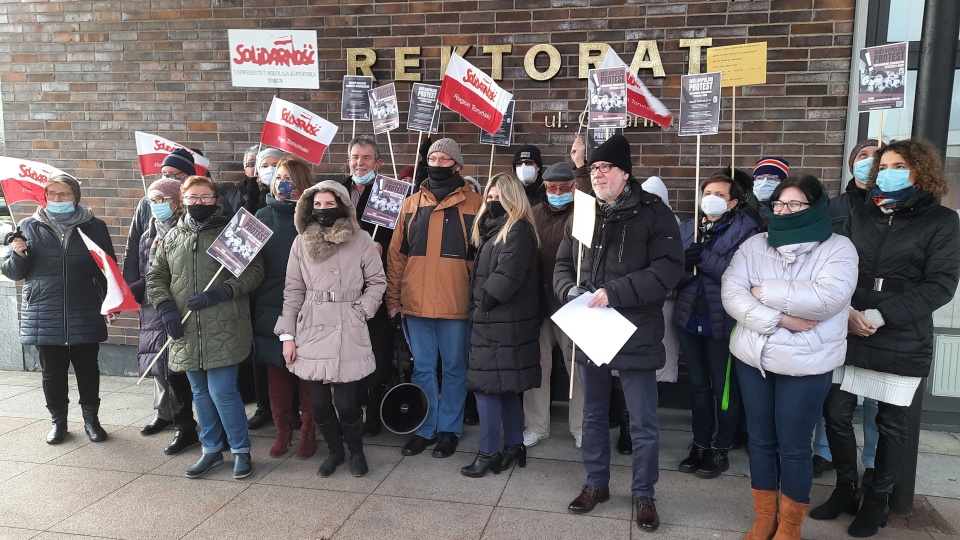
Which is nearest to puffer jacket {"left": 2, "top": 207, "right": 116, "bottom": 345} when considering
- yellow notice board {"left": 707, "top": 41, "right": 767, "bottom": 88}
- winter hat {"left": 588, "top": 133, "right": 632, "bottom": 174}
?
winter hat {"left": 588, "top": 133, "right": 632, "bottom": 174}

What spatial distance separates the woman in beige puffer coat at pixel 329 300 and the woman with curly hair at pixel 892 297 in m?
2.71

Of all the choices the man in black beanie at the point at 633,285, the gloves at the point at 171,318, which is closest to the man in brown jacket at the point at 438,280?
the man in black beanie at the point at 633,285

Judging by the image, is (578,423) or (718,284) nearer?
(718,284)

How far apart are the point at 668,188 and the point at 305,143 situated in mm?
2992

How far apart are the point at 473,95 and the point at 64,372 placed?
3.66 meters

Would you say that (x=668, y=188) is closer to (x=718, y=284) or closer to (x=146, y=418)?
(x=718, y=284)

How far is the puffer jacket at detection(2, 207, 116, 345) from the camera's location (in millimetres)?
4609

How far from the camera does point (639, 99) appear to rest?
4.73 metres

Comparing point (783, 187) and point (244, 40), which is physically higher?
point (244, 40)

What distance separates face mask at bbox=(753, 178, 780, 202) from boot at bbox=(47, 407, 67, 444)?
5143mm

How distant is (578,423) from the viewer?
4684mm

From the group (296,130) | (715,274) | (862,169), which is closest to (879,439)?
(715,274)

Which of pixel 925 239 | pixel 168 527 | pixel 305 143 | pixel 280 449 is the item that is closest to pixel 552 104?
pixel 305 143

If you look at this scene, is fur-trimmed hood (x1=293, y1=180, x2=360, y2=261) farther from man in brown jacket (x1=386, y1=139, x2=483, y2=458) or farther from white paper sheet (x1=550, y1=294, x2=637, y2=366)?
white paper sheet (x1=550, y1=294, x2=637, y2=366)
